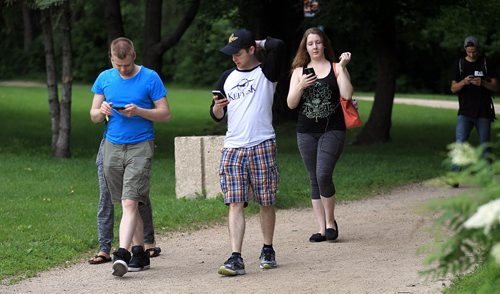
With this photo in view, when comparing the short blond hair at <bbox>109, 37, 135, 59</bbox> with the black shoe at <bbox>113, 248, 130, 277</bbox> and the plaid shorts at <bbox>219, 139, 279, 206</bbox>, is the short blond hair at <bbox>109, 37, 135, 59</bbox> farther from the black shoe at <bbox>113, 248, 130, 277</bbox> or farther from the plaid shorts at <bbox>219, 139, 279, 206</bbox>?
the black shoe at <bbox>113, 248, 130, 277</bbox>

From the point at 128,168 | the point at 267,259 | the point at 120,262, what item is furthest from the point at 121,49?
the point at 267,259

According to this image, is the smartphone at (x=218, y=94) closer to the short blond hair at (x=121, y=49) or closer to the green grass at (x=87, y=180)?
the short blond hair at (x=121, y=49)

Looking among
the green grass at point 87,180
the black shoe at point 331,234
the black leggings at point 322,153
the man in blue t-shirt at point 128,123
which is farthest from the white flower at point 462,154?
the black shoe at point 331,234

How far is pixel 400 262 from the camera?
833 cm

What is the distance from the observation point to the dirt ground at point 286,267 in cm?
742

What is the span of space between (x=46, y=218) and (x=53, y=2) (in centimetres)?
539

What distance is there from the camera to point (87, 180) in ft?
48.2

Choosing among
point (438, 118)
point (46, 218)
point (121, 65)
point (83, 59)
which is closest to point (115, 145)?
point (121, 65)

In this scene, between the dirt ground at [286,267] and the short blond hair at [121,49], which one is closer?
the dirt ground at [286,267]

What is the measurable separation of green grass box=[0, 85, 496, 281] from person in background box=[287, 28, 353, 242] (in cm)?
167

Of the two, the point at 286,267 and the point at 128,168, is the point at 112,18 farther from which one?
the point at 286,267

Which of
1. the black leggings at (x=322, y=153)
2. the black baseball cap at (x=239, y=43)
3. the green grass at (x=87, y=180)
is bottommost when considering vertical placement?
the green grass at (x=87, y=180)

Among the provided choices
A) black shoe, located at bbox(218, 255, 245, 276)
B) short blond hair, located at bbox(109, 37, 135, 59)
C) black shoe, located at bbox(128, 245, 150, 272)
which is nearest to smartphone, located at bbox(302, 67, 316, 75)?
short blond hair, located at bbox(109, 37, 135, 59)

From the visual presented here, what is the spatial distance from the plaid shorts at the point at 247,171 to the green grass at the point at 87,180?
174 cm
